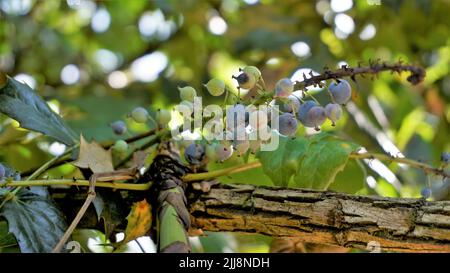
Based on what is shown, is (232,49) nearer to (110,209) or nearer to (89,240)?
(89,240)

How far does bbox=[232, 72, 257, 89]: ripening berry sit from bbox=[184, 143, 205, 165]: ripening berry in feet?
0.49

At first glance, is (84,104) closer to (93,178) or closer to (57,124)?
(57,124)

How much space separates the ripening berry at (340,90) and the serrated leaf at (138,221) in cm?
28

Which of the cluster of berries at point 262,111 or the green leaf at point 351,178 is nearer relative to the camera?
the cluster of berries at point 262,111

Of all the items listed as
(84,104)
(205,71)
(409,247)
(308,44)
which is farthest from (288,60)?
(409,247)

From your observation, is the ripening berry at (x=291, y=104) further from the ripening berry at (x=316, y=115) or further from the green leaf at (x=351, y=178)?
the green leaf at (x=351, y=178)

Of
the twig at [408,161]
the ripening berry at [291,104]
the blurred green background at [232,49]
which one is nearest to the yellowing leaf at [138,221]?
the ripening berry at [291,104]

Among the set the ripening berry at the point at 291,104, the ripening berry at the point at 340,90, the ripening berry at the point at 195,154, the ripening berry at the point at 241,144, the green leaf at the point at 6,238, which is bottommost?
the green leaf at the point at 6,238

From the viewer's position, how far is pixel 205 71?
89.7 inches

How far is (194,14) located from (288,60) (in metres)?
0.38

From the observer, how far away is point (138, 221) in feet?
2.81

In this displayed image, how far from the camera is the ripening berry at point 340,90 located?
2.77 ft

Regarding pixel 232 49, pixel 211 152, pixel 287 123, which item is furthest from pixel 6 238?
pixel 232 49
